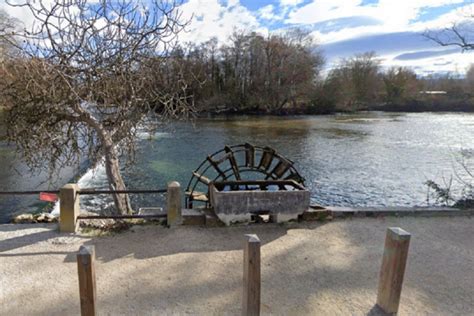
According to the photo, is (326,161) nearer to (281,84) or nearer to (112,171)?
(112,171)

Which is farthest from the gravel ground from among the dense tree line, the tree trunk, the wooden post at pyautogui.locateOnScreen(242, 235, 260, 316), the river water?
the dense tree line

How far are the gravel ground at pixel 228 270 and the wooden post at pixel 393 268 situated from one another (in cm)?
24

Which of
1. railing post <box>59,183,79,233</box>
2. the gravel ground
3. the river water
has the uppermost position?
railing post <box>59,183,79,233</box>

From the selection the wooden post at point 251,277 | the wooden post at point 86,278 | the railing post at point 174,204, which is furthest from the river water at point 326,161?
the wooden post at point 251,277

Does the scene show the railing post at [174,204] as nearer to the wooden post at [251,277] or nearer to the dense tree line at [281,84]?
the wooden post at [251,277]

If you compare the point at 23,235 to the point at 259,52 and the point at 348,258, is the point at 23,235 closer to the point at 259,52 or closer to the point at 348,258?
the point at 348,258

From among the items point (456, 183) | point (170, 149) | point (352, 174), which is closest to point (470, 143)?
point (456, 183)

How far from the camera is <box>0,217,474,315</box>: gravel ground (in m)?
3.47

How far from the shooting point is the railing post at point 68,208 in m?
5.03

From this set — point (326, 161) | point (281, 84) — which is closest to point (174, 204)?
point (326, 161)

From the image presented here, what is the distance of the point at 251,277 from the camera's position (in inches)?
108

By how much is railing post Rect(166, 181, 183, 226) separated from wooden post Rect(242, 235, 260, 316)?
272cm

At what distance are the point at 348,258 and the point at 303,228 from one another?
1.07m

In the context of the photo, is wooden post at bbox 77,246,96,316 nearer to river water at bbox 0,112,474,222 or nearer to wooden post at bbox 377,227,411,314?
wooden post at bbox 377,227,411,314
